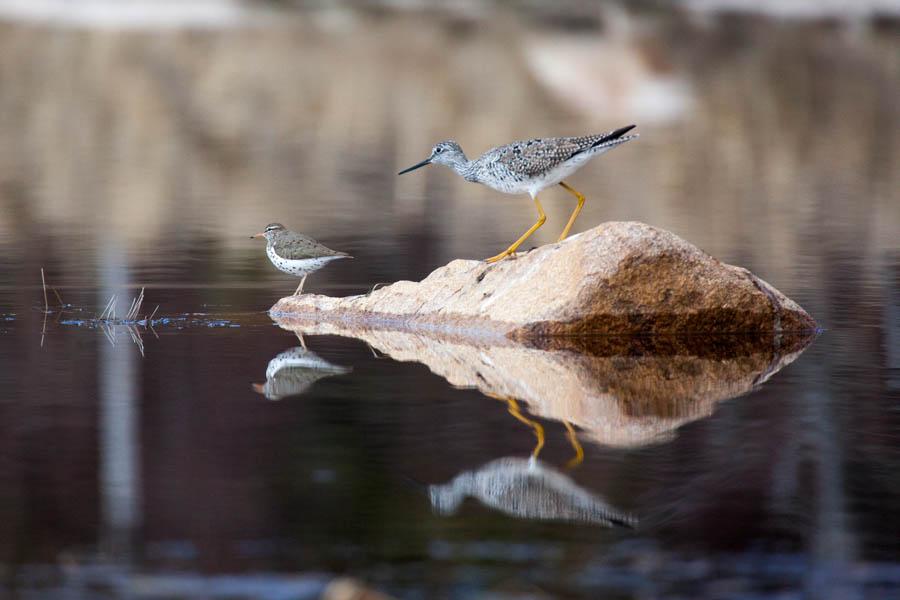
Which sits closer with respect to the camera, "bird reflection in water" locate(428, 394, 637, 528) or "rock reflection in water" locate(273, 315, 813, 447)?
"bird reflection in water" locate(428, 394, 637, 528)

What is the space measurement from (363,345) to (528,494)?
15.2 ft

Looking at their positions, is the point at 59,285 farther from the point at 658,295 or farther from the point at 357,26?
the point at 357,26

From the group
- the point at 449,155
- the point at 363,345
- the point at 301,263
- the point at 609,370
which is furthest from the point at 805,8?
the point at 609,370

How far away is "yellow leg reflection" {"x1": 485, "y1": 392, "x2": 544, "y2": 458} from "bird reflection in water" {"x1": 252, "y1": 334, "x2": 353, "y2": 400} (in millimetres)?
1230

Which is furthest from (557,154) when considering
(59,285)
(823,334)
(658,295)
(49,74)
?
(49,74)

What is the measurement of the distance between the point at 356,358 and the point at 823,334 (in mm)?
3652

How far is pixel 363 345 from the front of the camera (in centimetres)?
1148

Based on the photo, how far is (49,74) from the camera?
152 feet

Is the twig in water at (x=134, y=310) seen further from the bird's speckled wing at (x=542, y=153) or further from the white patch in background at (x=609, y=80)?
the white patch in background at (x=609, y=80)

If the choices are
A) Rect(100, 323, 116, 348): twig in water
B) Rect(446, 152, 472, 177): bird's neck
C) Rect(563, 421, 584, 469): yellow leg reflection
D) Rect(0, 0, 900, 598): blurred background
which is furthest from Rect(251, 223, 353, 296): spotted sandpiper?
Rect(563, 421, 584, 469): yellow leg reflection

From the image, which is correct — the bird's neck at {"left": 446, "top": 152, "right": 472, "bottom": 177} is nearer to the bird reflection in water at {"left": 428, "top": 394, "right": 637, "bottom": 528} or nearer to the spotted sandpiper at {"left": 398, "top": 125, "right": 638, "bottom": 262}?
the spotted sandpiper at {"left": 398, "top": 125, "right": 638, "bottom": 262}

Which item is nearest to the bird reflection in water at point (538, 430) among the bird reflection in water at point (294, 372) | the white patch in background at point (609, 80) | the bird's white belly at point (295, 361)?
the bird reflection in water at point (294, 372)

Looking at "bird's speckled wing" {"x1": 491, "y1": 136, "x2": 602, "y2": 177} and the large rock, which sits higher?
"bird's speckled wing" {"x1": 491, "y1": 136, "x2": 602, "y2": 177}

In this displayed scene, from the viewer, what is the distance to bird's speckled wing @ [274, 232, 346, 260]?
13562 mm
